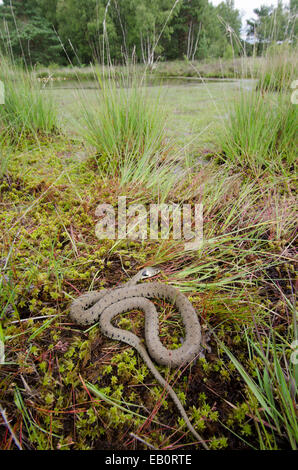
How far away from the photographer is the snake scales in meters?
1.35

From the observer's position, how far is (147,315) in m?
1.62

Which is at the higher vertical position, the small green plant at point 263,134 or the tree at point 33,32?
the tree at point 33,32

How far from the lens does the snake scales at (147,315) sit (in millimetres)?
1354

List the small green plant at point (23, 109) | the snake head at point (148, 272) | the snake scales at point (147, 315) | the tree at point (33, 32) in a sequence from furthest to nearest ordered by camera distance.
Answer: the tree at point (33, 32) < the small green plant at point (23, 109) < the snake head at point (148, 272) < the snake scales at point (147, 315)

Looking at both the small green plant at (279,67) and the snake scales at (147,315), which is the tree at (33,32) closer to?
the small green plant at (279,67)

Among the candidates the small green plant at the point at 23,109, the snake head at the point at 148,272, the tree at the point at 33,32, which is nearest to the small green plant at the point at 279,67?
the snake head at the point at 148,272

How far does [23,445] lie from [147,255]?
137 cm

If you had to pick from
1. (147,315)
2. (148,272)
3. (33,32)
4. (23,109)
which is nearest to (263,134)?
(148,272)

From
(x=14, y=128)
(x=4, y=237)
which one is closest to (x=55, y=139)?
(x=14, y=128)

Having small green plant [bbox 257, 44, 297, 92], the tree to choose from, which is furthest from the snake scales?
the tree

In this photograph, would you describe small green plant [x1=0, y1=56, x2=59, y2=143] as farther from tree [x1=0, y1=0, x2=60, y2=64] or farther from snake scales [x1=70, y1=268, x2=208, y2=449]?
tree [x1=0, y1=0, x2=60, y2=64]

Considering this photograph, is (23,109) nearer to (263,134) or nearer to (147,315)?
(263,134)

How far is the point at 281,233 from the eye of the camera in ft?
7.24
